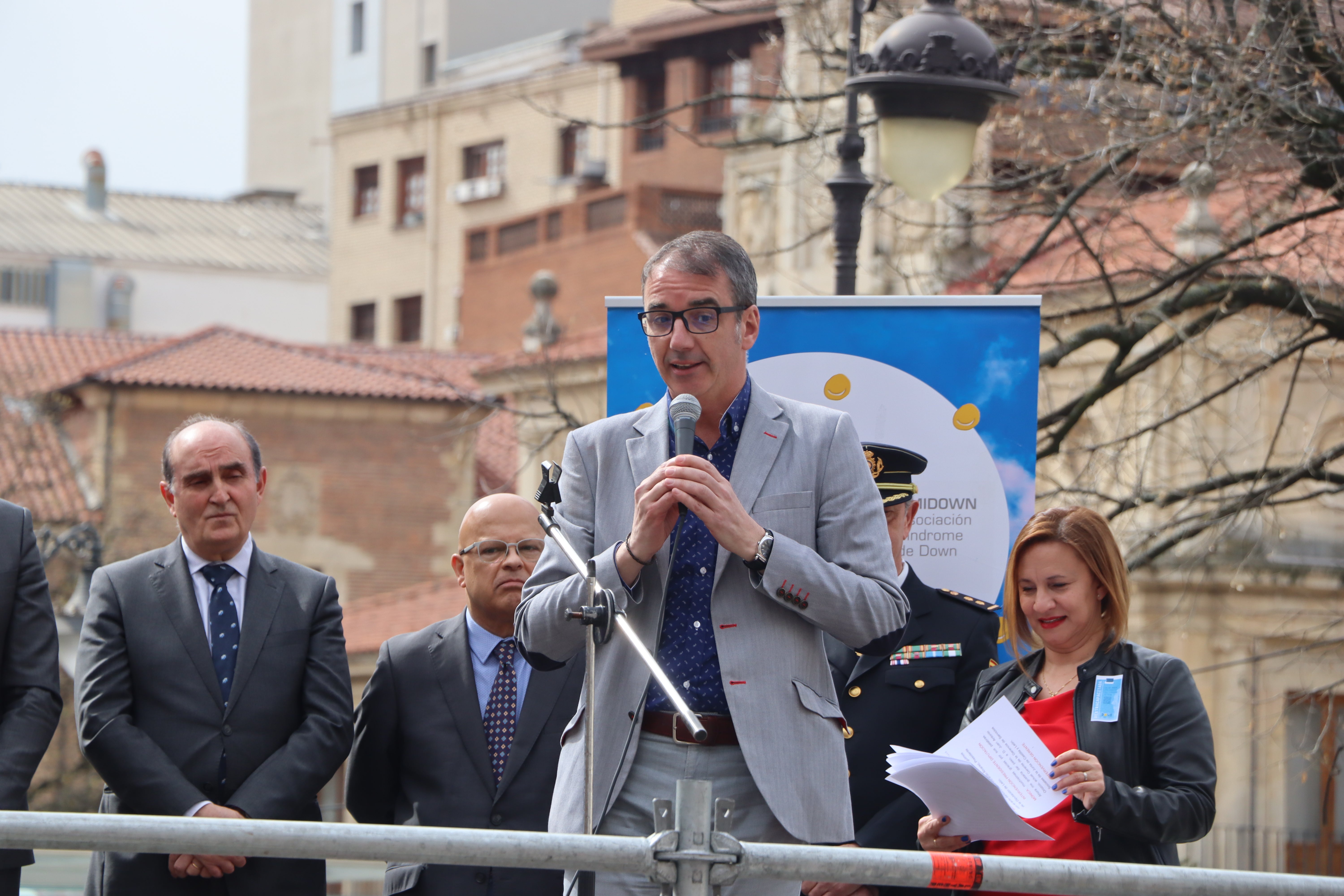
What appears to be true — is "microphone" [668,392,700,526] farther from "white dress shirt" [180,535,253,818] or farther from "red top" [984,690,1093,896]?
"white dress shirt" [180,535,253,818]

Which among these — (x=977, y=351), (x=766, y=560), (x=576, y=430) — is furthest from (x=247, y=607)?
(x=977, y=351)

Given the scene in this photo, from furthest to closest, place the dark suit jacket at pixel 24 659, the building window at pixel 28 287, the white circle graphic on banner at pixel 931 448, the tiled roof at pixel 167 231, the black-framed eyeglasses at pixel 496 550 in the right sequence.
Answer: the tiled roof at pixel 167 231 → the building window at pixel 28 287 → the white circle graphic on banner at pixel 931 448 → the black-framed eyeglasses at pixel 496 550 → the dark suit jacket at pixel 24 659

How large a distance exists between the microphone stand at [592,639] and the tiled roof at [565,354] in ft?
85.0

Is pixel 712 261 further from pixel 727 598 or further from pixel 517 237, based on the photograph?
pixel 517 237

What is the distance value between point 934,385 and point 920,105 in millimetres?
2204

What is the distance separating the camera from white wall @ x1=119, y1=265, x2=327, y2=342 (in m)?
60.8

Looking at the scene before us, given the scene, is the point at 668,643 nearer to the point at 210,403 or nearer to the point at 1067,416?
the point at 1067,416

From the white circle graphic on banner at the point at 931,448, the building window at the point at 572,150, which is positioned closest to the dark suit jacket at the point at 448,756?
the white circle graphic on banner at the point at 931,448

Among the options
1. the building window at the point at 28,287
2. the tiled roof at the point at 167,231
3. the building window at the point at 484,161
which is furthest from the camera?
the tiled roof at the point at 167,231

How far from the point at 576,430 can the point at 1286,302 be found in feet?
24.9

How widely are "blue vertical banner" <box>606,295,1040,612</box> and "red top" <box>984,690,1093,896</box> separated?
1539mm

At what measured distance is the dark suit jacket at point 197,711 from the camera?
5.39 m

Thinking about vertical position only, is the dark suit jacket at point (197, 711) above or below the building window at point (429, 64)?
below

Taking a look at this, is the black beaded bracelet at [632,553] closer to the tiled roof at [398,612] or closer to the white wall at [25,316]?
the tiled roof at [398,612]
